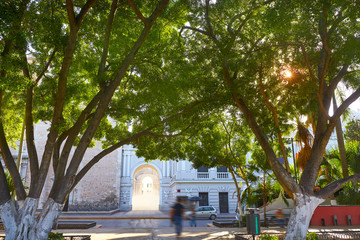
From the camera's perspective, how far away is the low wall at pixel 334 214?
643 inches

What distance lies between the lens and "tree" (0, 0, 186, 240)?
782 cm

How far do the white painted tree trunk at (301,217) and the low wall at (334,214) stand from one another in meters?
9.29

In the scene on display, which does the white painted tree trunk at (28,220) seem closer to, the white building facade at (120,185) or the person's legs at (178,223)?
the person's legs at (178,223)

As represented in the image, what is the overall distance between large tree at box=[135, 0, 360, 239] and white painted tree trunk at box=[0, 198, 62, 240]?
6.69m

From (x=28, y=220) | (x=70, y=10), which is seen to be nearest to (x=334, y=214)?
(x=28, y=220)

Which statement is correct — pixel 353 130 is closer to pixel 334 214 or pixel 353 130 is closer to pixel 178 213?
pixel 334 214

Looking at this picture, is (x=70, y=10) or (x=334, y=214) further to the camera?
(x=334, y=214)

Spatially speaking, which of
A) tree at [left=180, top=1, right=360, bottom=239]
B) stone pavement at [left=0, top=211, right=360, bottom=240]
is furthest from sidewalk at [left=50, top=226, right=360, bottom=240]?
tree at [left=180, top=1, right=360, bottom=239]

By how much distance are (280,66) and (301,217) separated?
5216 mm

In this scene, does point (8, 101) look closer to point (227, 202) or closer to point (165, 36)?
point (165, 36)

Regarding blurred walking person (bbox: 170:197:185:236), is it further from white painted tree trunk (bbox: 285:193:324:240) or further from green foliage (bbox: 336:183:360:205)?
green foliage (bbox: 336:183:360:205)

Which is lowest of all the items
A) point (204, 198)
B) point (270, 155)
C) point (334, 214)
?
point (334, 214)

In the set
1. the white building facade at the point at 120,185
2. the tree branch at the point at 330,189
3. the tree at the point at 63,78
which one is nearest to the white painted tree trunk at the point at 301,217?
the tree branch at the point at 330,189

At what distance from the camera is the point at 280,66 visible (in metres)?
10.3
